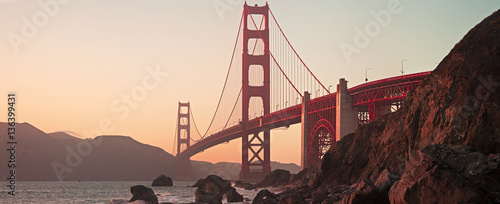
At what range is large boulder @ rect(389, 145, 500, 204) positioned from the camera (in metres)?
20.0

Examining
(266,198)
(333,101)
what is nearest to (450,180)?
(266,198)

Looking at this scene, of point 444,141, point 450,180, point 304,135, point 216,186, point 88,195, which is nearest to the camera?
point 450,180

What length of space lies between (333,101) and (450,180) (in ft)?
139

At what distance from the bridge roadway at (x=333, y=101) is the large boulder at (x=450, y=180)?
25.5 meters

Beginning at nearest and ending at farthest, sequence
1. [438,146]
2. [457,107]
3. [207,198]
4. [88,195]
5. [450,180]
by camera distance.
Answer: [450,180] < [438,146] < [457,107] < [207,198] < [88,195]

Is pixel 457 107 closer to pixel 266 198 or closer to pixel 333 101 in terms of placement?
pixel 266 198

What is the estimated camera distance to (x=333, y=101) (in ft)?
206

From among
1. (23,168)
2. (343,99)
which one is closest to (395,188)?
(343,99)

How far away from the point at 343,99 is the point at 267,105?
113ft

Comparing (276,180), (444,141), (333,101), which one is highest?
(333,101)

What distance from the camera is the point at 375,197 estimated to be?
22859mm

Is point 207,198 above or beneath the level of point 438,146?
beneath

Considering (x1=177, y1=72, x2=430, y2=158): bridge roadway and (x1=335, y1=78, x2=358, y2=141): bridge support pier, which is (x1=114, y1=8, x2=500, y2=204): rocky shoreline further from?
(x1=335, y1=78, x2=358, y2=141): bridge support pier

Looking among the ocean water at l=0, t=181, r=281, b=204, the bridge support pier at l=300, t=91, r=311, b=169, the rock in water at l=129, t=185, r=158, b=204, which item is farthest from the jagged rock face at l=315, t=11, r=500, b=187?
the bridge support pier at l=300, t=91, r=311, b=169
